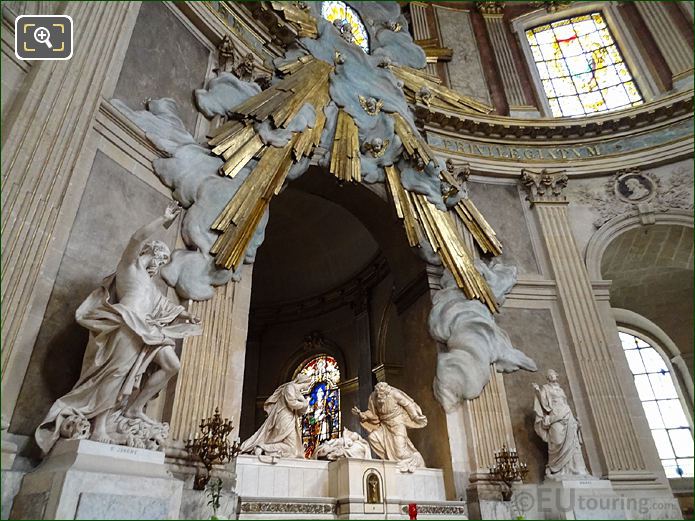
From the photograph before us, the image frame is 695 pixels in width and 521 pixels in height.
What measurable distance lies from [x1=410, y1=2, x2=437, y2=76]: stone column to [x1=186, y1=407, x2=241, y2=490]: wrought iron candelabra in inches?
393

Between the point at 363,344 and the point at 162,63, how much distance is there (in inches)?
282

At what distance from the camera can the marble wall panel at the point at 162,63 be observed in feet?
19.3

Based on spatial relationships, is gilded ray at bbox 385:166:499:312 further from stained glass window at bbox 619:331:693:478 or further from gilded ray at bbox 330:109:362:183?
stained glass window at bbox 619:331:693:478

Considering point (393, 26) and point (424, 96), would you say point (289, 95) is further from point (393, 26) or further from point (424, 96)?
point (393, 26)

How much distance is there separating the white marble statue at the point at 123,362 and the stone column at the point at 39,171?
0.45 m

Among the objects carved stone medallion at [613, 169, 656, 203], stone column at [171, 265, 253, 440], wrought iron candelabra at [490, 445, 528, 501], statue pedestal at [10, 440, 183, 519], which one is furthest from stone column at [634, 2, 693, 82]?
statue pedestal at [10, 440, 183, 519]

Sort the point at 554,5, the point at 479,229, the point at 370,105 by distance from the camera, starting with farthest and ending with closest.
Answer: the point at 554,5
the point at 479,229
the point at 370,105

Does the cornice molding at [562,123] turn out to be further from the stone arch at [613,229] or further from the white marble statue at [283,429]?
the white marble statue at [283,429]

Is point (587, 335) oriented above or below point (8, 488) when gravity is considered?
above

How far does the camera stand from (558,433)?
6527 millimetres

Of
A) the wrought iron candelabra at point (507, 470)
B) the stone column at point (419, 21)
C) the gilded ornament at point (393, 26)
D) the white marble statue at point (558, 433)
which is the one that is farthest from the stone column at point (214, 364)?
the stone column at point (419, 21)

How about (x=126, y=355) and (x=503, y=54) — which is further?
(x=503, y=54)

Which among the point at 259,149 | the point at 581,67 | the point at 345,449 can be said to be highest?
the point at 581,67

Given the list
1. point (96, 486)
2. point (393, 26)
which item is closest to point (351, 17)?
point (393, 26)
